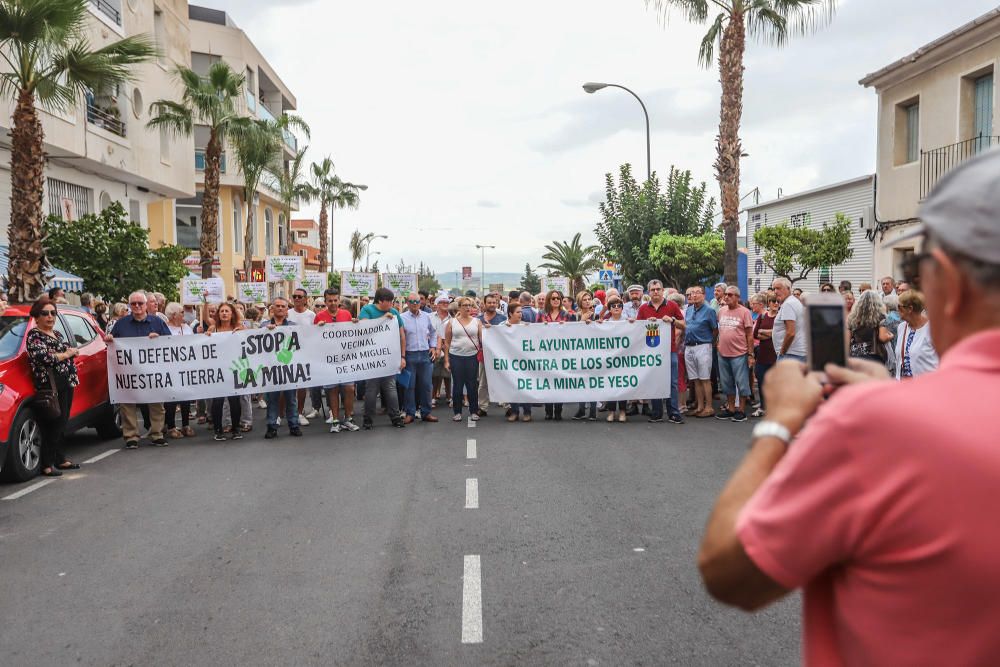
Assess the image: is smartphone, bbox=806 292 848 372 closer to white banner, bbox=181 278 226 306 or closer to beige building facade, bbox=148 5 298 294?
white banner, bbox=181 278 226 306

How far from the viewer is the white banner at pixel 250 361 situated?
36.6 ft

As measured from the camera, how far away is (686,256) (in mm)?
28281

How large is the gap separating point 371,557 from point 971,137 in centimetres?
1799

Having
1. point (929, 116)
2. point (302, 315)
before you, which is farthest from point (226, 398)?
point (929, 116)

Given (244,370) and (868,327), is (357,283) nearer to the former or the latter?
(244,370)

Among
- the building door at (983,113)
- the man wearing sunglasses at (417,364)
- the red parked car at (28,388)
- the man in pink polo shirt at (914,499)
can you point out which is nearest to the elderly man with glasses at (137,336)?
the red parked car at (28,388)

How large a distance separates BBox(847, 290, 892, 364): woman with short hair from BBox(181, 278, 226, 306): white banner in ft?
45.4

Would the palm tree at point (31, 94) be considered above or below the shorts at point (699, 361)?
above

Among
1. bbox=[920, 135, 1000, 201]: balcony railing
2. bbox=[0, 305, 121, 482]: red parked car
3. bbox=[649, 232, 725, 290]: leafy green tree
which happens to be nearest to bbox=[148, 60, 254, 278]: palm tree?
bbox=[649, 232, 725, 290]: leafy green tree

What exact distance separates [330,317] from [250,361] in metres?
1.63

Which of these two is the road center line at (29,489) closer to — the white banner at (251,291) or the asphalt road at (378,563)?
the asphalt road at (378,563)

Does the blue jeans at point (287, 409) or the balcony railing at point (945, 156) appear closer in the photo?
the blue jeans at point (287, 409)

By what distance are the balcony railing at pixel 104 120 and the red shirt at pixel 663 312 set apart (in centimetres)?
1798

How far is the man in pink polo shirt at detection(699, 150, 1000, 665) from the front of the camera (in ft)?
3.86
